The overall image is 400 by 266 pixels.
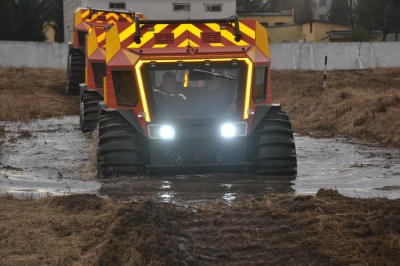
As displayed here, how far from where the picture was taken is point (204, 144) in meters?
11.0

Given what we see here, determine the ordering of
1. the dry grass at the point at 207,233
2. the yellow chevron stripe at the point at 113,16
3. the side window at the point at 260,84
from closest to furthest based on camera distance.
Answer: the dry grass at the point at 207,233
the side window at the point at 260,84
the yellow chevron stripe at the point at 113,16

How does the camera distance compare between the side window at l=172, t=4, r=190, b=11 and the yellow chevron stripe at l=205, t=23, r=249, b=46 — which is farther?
the side window at l=172, t=4, r=190, b=11

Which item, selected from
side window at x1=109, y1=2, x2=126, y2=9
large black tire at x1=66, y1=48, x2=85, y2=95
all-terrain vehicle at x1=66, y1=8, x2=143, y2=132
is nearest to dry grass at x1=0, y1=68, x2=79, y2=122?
large black tire at x1=66, y1=48, x2=85, y2=95

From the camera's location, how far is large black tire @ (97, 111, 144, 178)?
35.0ft

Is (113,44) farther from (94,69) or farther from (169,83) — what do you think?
(94,69)

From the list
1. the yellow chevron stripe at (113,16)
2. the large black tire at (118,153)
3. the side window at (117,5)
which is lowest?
the large black tire at (118,153)

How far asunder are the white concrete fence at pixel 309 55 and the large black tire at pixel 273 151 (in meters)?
30.1

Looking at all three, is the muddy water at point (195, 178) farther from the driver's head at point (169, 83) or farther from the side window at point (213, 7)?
the side window at point (213, 7)

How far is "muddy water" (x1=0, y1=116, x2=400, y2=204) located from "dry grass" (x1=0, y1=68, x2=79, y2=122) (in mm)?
6137

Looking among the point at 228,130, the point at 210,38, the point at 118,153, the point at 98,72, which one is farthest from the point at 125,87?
the point at 98,72

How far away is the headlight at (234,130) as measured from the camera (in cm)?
1103

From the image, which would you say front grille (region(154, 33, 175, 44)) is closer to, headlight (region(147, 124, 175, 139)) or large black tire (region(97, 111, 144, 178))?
headlight (region(147, 124, 175, 139))

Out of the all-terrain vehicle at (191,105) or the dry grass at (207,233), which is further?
the all-terrain vehicle at (191,105)

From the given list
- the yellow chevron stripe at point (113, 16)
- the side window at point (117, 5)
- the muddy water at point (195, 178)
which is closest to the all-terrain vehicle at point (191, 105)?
the muddy water at point (195, 178)
